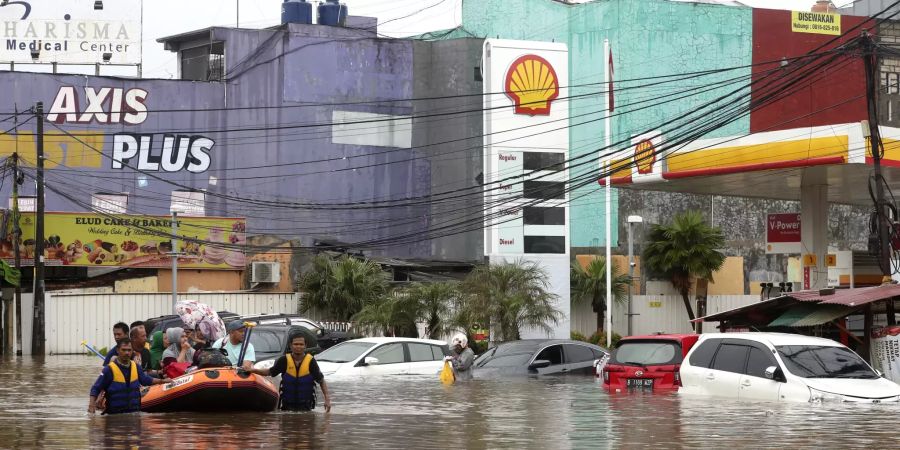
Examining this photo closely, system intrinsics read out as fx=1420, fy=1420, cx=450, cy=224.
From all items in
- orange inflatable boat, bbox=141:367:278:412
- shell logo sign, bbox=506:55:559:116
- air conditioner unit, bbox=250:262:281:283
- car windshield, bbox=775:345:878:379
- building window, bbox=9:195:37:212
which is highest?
shell logo sign, bbox=506:55:559:116

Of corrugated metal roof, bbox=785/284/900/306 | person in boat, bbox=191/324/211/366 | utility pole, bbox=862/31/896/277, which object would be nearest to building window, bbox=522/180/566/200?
utility pole, bbox=862/31/896/277

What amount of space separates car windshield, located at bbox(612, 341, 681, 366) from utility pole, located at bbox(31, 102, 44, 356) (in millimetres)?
27162

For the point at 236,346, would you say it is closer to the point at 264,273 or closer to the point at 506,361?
the point at 506,361

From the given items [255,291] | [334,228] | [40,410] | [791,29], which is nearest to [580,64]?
[791,29]

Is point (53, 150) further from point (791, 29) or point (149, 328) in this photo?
point (791, 29)

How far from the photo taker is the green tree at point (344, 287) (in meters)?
53.4

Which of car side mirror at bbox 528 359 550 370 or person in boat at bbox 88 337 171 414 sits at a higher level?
person in boat at bbox 88 337 171 414

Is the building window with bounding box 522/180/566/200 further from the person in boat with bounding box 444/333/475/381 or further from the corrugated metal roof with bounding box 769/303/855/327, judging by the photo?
the corrugated metal roof with bounding box 769/303/855/327

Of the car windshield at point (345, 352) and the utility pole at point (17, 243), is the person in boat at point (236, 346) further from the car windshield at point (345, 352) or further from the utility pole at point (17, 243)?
the utility pole at point (17, 243)

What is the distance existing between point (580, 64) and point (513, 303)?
96.0ft

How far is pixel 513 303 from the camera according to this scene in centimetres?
4319

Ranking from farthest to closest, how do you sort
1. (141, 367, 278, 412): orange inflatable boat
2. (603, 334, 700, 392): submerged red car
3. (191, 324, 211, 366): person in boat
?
(603, 334, 700, 392): submerged red car → (191, 324, 211, 366): person in boat → (141, 367, 278, 412): orange inflatable boat

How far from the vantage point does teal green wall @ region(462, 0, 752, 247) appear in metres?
69.1

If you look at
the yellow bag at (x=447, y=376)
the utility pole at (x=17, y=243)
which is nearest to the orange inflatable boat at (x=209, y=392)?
the yellow bag at (x=447, y=376)
